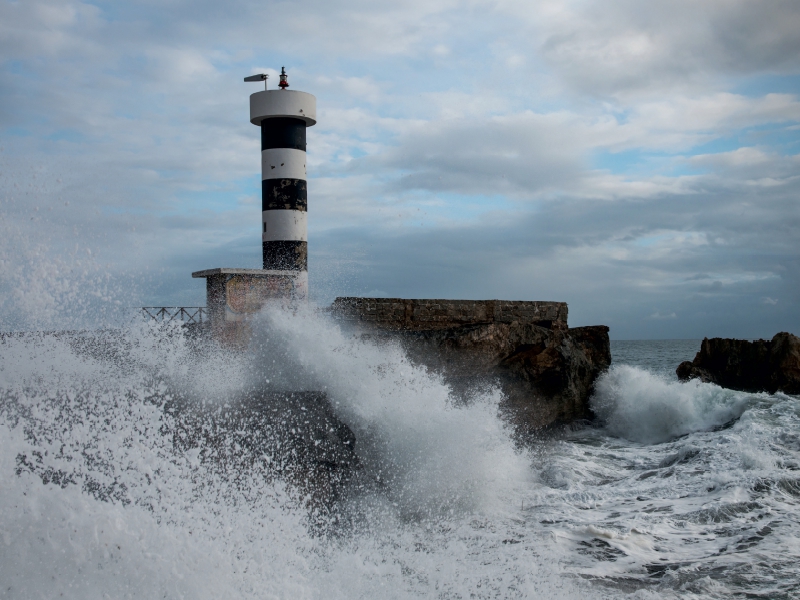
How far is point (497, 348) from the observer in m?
9.34

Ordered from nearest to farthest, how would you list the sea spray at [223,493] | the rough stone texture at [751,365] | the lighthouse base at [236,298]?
the sea spray at [223,493] → the lighthouse base at [236,298] → the rough stone texture at [751,365]

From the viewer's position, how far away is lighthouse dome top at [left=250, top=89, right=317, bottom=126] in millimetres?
13688

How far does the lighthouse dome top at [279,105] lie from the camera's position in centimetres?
1369

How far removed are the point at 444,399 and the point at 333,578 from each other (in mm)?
3570

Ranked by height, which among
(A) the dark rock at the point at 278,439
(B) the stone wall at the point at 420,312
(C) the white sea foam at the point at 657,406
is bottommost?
(C) the white sea foam at the point at 657,406

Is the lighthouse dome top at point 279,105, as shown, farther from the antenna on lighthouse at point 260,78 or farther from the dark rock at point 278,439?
the dark rock at point 278,439

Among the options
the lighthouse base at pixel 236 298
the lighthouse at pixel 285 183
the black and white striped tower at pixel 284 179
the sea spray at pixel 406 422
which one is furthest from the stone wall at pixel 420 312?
the black and white striped tower at pixel 284 179

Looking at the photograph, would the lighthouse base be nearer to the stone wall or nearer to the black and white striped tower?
the black and white striped tower

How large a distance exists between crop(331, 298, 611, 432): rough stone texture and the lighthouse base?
224 centimetres

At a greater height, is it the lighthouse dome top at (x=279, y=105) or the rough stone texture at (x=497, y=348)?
the lighthouse dome top at (x=279, y=105)

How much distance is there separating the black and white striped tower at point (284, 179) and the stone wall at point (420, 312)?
388 centimetres

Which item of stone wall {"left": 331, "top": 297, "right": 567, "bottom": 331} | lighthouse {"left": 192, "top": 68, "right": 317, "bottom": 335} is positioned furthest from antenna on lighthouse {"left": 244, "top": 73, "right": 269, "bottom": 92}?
stone wall {"left": 331, "top": 297, "right": 567, "bottom": 331}

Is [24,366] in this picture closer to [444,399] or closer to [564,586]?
[444,399]

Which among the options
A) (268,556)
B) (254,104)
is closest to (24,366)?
(268,556)
